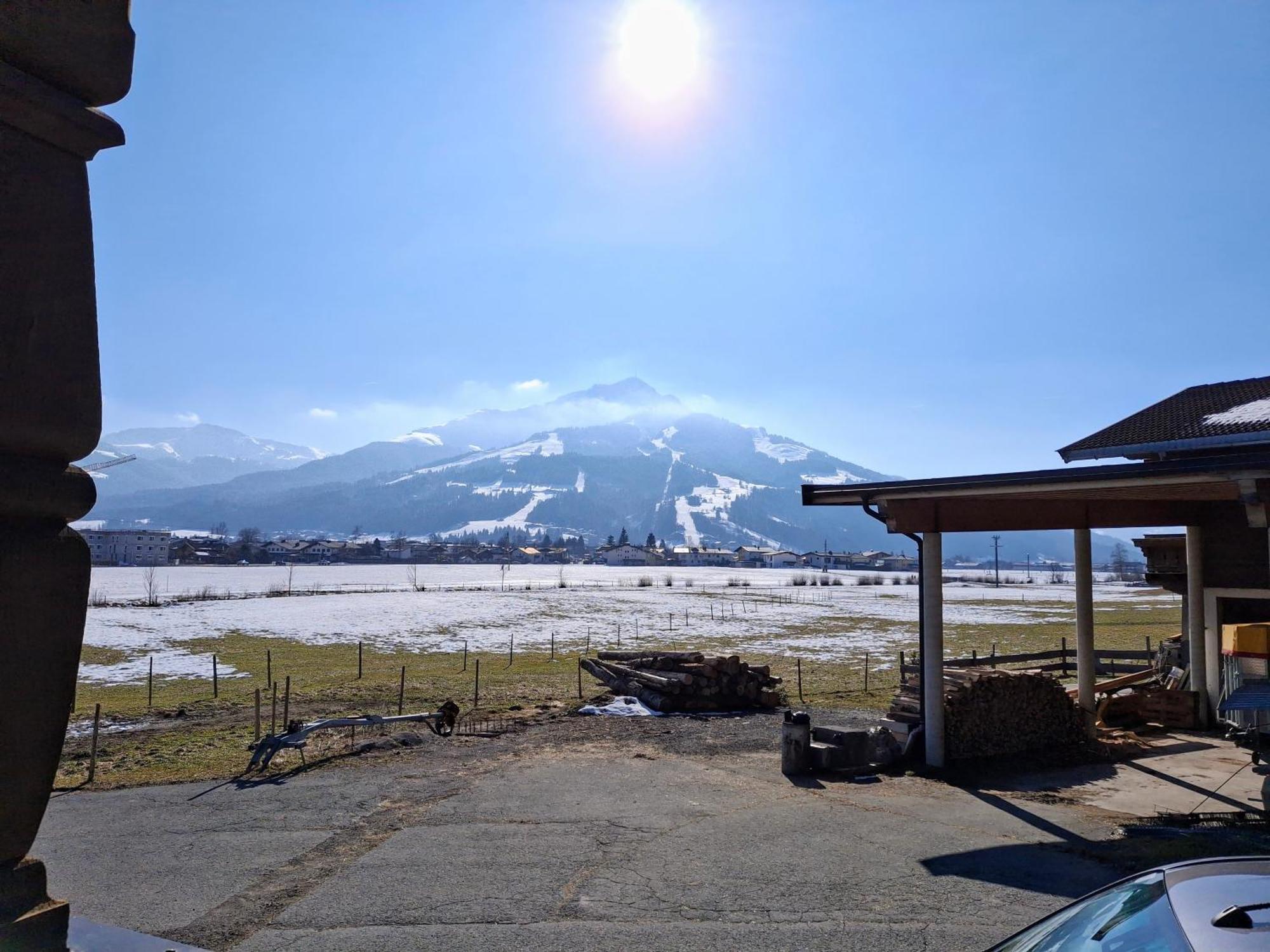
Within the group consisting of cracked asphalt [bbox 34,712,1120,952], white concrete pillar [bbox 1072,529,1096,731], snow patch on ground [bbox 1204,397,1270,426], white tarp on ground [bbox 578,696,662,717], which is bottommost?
white tarp on ground [bbox 578,696,662,717]

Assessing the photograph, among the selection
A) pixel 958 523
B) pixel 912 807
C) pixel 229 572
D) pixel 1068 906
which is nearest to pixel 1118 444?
pixel 958 523

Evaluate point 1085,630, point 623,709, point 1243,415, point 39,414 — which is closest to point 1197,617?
point 1085,630

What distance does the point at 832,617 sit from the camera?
187 feet

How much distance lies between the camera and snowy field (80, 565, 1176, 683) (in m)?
39.8

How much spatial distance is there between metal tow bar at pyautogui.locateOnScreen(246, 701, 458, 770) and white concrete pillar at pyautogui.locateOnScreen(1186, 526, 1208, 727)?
49.7ft

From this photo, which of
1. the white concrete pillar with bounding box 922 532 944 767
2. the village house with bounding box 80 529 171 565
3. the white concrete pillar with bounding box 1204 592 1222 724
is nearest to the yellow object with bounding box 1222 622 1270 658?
the white concrete pillar with bounding box 1204 592 1222 724

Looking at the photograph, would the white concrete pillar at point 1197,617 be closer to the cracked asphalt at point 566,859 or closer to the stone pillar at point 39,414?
the cracked asphalt at point 566,859

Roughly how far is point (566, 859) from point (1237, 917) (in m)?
8.25

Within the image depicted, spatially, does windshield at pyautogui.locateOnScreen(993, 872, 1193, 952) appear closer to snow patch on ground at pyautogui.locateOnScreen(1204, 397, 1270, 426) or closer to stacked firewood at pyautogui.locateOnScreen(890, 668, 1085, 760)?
stacked firewood at pyautogui.locateOnScreen(890, 668, 1085, 760)

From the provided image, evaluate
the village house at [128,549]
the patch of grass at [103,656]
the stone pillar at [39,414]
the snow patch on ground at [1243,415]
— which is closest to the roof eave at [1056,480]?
the snow patch on ground at [1243,415]

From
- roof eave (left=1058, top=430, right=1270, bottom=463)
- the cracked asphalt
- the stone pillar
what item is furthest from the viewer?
roof eave (left=1058, top=430, right=1270, bottom=463)

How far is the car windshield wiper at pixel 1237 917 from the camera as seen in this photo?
2057 mm

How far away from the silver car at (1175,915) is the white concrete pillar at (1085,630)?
14.5 metres

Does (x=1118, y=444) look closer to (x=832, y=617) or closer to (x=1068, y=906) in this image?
(x=1068, y=906)
